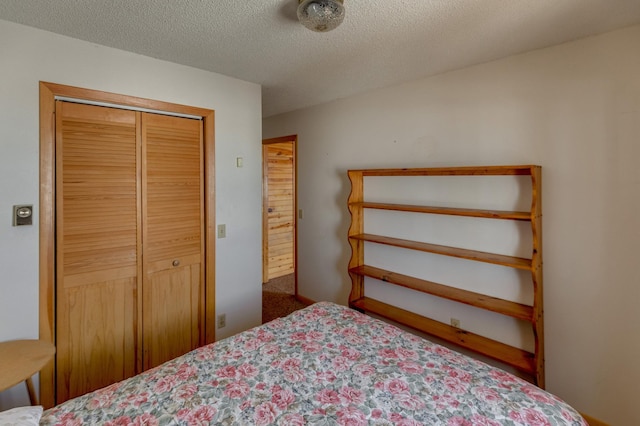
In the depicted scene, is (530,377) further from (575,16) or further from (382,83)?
(382,83)

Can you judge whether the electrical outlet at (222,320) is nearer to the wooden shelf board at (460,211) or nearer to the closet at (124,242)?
the closet at (124,242)

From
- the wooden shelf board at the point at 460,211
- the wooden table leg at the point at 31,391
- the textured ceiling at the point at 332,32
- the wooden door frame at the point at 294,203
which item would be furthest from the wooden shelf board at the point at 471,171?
the wooden table leg at the point at 31,391

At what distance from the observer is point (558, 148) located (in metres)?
1.94

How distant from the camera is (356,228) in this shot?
296 cm

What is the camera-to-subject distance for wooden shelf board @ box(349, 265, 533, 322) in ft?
6.61

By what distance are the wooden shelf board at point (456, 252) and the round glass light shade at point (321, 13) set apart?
164cm

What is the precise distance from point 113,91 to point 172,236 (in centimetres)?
102

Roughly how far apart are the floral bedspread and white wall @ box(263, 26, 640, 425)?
0.96 m

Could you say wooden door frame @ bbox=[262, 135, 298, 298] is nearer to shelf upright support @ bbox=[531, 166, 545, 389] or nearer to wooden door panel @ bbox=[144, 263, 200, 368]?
wooden door panel @ bbox=[144, 263, 200, 368]

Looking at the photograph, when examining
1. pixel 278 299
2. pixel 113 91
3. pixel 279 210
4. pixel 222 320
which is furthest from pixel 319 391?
pixel 279 210

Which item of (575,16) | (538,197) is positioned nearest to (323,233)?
(538,197)

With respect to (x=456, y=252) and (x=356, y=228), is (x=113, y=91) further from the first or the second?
(x=456, y=252)

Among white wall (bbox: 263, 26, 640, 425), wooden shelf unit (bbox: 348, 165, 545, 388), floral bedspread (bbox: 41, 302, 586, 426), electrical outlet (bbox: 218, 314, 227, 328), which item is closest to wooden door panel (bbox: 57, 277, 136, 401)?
electrical outlet (bbox: 218, 314, 227, 328)

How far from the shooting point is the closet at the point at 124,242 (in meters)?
1.90
